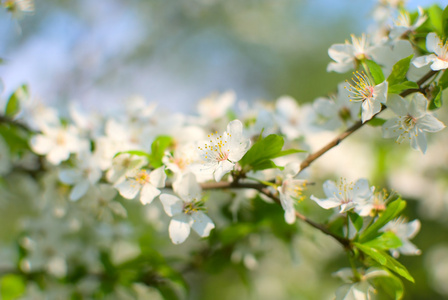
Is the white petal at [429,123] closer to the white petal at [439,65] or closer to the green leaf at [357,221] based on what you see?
the white petal at [439,65]

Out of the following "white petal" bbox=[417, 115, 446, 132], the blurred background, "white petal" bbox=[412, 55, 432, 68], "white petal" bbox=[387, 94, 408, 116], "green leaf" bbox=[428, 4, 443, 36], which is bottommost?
the blurred background

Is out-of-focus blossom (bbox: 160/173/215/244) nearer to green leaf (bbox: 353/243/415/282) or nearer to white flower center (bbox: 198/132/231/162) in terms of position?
white flower center (bbox: 198/132/231/162)

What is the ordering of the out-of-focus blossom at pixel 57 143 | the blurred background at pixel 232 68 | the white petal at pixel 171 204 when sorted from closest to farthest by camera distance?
the white petal at pixel 171 204 < the out-of-focus blossom at pixel 57 143 < the blurred background at pixel 232 68

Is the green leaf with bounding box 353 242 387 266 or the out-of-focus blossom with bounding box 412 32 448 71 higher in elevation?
the out-of-focus blossom with bounding box 412 32 448 71

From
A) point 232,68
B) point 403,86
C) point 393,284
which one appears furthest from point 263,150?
point 232,68

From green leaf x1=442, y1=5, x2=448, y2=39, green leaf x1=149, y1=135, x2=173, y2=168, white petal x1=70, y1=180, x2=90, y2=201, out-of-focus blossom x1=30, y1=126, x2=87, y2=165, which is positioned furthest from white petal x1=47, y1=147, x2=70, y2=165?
green leaf x1=442, y1=5, x2=448, y2=39

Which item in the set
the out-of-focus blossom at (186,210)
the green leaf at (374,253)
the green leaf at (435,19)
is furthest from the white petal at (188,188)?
the green leaf at (435,19)
